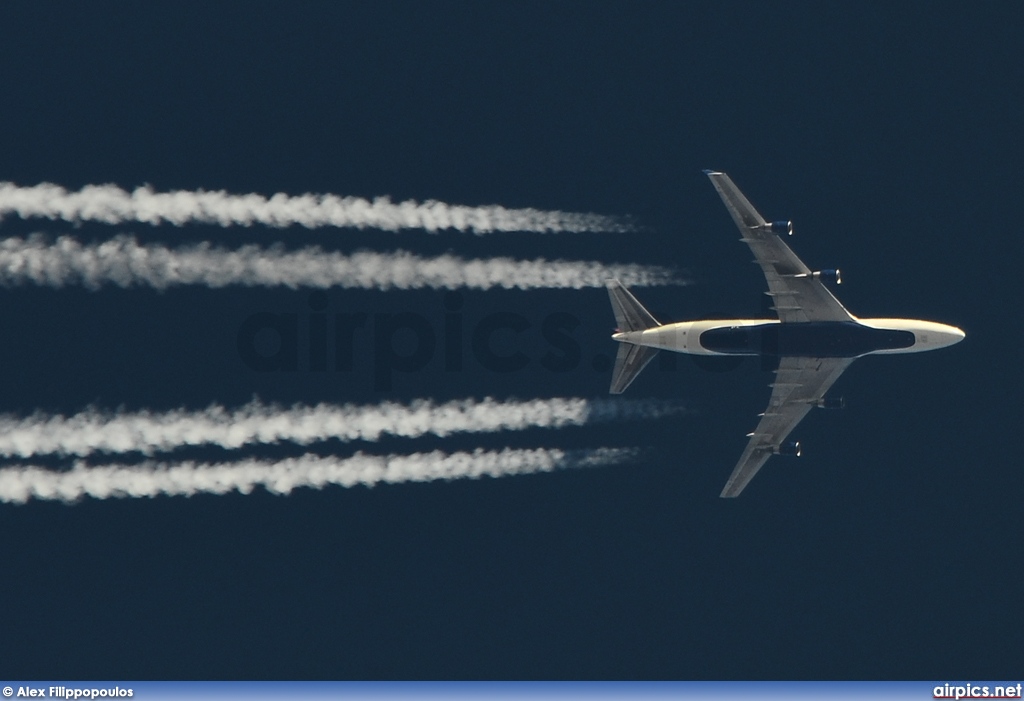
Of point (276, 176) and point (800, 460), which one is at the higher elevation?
point (276, 176)

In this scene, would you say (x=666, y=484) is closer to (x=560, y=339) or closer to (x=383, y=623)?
(x=560, y=339)

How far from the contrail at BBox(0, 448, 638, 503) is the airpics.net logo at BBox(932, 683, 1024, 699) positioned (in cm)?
1958

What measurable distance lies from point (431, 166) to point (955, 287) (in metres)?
26.9

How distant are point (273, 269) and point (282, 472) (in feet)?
29.9

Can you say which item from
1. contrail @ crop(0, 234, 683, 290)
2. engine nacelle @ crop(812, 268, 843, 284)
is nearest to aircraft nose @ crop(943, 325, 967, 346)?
engine nacelle @ crop(812, 268, 843, 284)

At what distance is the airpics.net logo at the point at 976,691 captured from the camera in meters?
67.8

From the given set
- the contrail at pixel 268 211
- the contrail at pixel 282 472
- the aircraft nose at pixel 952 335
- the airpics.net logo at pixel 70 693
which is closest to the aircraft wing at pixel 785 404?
the aircraft nose at pixel 952 335

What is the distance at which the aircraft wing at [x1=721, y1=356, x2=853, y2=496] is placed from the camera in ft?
210

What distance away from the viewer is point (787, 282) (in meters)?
62.3

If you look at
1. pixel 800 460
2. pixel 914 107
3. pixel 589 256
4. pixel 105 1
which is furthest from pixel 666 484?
pixel 105 1

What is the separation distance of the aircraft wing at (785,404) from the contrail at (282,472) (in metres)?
5.48

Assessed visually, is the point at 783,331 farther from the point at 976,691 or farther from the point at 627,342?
the point at 976,691

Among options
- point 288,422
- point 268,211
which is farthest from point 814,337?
point 268,211

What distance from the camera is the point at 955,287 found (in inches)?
2682
